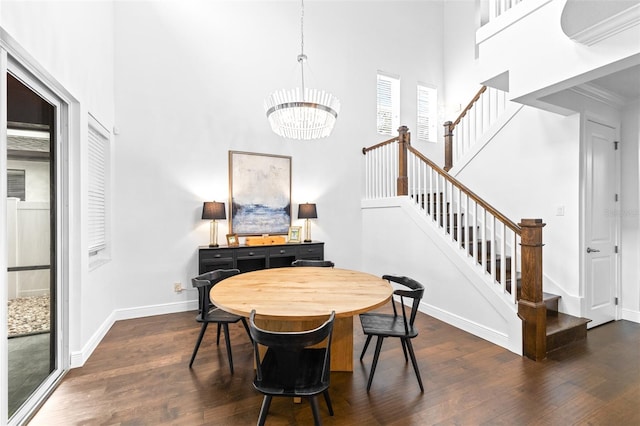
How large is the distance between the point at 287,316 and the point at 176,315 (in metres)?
2.97

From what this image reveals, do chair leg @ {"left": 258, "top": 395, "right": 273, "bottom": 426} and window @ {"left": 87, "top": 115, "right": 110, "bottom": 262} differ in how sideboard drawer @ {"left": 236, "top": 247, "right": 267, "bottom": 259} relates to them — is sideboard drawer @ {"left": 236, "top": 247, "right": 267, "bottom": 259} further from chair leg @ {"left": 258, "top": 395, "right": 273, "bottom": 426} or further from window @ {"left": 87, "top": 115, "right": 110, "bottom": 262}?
chair leg @ {"left": 258, "top": 395, "right": 273, "bottom": 426}

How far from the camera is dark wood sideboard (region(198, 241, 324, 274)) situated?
4.00 m

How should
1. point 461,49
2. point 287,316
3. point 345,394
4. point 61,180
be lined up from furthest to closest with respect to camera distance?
point 461,49 < point 61,180 < point 345,394 < point 287,316

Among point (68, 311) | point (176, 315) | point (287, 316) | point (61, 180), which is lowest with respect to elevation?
point (176, 315)

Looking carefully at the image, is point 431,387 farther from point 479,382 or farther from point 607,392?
point 607,392

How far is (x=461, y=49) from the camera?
6.29 m

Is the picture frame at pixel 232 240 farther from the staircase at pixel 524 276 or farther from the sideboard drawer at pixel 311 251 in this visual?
the staircase at pixel 524 276

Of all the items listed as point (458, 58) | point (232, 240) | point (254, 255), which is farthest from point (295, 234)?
point (458, 58)

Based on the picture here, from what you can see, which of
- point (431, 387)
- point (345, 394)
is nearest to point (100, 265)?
point (345, 394)

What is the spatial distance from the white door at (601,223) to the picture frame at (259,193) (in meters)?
3.86

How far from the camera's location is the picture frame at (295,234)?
15.6ft

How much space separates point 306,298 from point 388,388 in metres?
0.99

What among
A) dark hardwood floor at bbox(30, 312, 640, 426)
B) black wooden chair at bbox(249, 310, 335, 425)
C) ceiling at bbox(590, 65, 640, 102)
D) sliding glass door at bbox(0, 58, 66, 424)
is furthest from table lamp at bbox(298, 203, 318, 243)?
ceiling at bbox(590, 65, 640, 102)

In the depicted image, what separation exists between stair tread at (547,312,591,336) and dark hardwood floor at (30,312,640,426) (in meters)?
0.20
